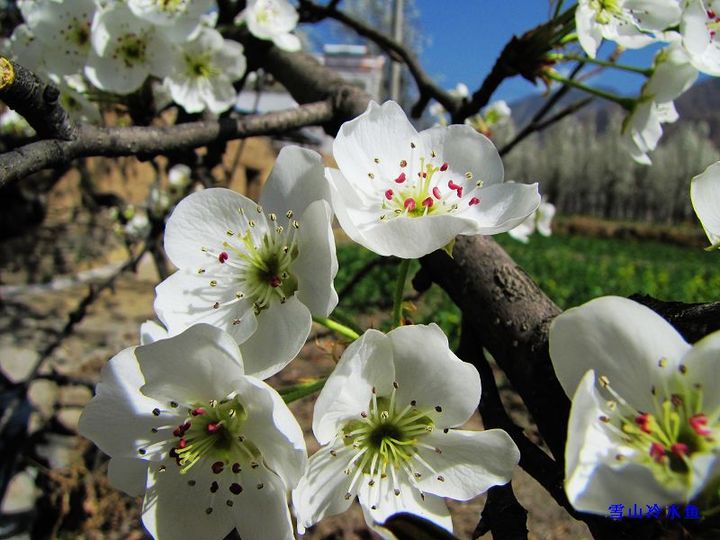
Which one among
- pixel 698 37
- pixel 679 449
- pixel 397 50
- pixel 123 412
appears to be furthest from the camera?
pixel 397 50

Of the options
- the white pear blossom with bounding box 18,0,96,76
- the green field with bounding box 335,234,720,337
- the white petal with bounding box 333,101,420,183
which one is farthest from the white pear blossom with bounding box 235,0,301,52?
the green field with bounding box 335,234,720,337

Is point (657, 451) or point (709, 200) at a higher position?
point (709, 200)

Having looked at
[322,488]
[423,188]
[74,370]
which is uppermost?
[423,188]

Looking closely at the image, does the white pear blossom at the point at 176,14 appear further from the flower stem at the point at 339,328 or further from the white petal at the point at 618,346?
the white petal at the point at 618,346

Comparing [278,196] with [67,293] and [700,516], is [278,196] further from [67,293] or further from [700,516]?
[67,293]

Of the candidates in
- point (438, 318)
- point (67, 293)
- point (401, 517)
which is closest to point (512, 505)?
point (401, 517)

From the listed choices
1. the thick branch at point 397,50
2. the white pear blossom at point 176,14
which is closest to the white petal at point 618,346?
the white pear blossom at point 176,14

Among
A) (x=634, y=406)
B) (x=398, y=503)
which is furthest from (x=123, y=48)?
(x=634, y=406)

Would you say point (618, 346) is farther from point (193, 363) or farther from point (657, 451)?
point (193, 363)
